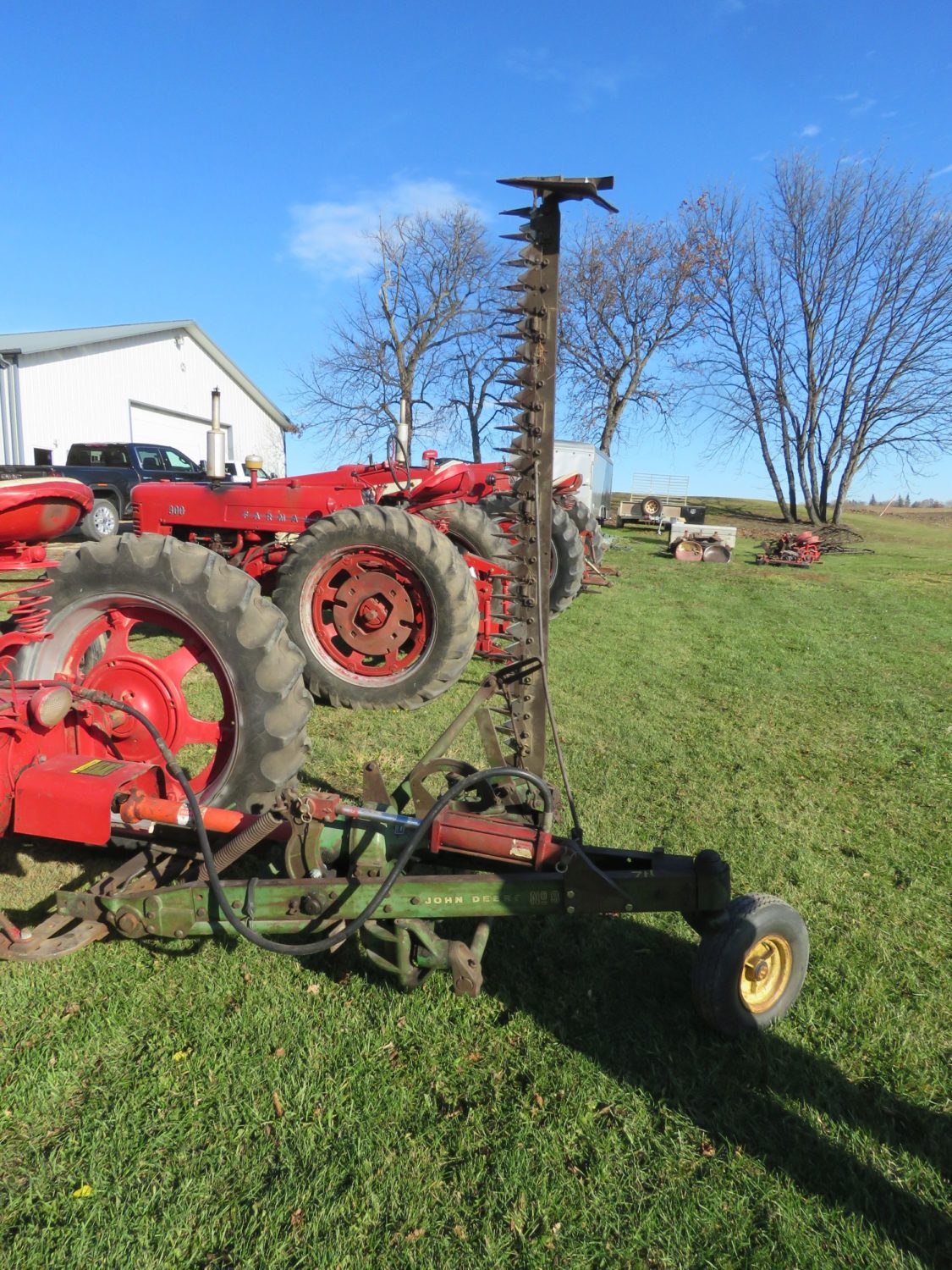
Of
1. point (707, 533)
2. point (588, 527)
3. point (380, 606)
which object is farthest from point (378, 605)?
point (707, 533)

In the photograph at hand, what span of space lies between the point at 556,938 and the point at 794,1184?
1.07 meters

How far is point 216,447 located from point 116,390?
18.7 meters

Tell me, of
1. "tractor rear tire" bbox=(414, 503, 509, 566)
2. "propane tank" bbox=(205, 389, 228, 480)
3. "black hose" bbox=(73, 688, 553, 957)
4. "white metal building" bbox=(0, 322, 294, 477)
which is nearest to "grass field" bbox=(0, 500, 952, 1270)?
"black hose" bbox=(73, 688, 553, 957)

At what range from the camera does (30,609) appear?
120 inches

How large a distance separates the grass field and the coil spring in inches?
39.5

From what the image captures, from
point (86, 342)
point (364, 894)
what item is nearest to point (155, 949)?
point (364, 894)

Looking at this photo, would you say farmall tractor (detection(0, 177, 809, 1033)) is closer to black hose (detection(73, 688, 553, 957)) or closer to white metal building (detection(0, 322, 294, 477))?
black hose (detection(73, 688, 553, 957))

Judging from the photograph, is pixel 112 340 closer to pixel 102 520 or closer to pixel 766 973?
pixel 102 520

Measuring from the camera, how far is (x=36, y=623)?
10.1 feet

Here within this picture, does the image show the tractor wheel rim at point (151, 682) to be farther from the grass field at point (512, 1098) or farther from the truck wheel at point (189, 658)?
the grass field at point (512, 1098)

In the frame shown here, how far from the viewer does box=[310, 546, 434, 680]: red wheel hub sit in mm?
5402

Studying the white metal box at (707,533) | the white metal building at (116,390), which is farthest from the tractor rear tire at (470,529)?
the white metal building at (116,390)

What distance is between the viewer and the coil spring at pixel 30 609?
3023mm

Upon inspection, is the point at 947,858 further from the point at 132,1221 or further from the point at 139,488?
the point at 139,488
